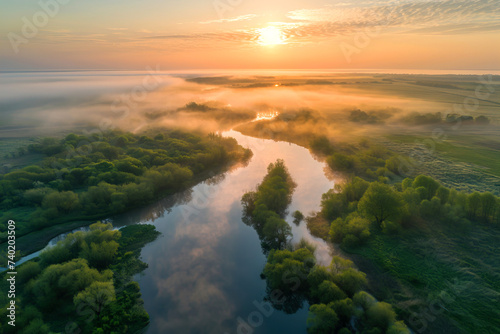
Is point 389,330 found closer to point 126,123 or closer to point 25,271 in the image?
point 25,271

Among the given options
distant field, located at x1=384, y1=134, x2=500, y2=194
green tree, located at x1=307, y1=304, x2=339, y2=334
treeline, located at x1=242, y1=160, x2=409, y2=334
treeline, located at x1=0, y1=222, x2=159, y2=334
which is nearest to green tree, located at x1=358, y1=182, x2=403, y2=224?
treeline, located at x1=242, y1=160, x2=409, y2=334

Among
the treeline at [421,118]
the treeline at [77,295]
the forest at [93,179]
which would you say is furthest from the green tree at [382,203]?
the treeline at [421,118]

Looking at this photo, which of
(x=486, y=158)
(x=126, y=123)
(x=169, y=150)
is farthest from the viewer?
(x=126, y=123)

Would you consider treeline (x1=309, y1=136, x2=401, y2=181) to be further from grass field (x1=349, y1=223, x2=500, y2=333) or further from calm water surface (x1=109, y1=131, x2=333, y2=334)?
→ grass field (x1=349, y1=223, x2=500, y2=333)

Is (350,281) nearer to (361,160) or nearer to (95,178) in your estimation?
(361,160)

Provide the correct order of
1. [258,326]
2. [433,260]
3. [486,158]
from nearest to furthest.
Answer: [258,326], [433,260], [486,158]

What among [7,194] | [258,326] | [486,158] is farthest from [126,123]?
[486,158]

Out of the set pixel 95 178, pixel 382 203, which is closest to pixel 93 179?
pixel 95 178
